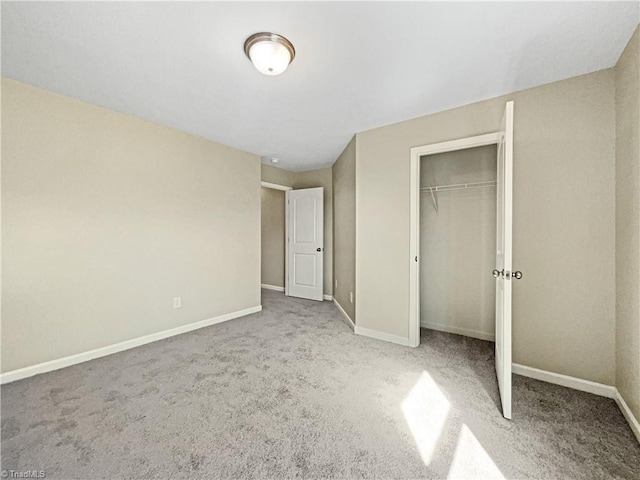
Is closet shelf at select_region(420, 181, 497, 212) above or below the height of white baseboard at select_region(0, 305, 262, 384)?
above

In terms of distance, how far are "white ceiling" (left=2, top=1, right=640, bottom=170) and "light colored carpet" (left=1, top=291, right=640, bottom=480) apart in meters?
2.41

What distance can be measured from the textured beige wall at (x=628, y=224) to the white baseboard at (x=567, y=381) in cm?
10

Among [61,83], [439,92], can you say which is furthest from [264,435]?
[61,83]

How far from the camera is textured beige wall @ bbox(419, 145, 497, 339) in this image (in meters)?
3.17

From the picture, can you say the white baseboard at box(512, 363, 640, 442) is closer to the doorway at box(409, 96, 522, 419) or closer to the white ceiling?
the doorway at box(409, 96, 522, 419)

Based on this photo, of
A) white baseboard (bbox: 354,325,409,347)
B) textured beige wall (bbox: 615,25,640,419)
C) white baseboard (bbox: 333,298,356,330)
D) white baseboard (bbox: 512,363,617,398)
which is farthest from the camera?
white baseboard (bbox: 333,298,356,330)

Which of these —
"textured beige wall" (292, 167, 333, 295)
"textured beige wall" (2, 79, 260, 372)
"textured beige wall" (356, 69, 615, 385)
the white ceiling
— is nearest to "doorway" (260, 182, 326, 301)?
"textured beige wall" (292, 167, 333, 295)

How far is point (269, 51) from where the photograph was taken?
174cm

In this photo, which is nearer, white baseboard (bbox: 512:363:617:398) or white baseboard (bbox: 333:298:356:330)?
white baseboard (bbox: 512:363:617:398)

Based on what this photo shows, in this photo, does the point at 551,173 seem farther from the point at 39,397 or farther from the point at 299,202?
the point at 39,397

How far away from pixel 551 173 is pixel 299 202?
147 inches

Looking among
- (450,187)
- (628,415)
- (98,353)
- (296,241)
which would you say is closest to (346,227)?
(450,187)

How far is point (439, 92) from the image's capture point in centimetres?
239

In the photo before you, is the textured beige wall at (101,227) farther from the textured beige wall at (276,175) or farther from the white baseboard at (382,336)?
the white baseboard at (382,336)
